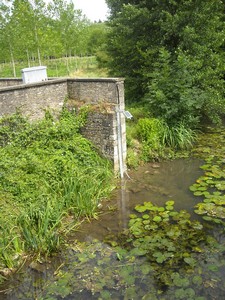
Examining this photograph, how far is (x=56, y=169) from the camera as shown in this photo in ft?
24.3

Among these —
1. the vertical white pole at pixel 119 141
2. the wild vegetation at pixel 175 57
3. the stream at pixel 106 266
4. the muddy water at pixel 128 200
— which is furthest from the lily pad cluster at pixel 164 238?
the wild vegetation at pixel 175 57

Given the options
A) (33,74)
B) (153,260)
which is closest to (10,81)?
(33,74)

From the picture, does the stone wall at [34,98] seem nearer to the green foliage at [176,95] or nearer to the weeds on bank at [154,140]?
the weeds on bank at [154,140]

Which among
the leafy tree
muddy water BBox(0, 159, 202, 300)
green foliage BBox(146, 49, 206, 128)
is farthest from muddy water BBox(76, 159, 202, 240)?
the leafy tree

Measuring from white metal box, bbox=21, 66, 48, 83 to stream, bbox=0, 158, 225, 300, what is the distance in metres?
4.53

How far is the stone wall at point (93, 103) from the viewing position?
27.0 ft

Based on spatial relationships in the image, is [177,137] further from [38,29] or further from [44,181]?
[38,29]

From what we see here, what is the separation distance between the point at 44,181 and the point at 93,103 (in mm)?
3132

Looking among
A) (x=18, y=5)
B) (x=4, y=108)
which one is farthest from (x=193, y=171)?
(x=18, y=5)

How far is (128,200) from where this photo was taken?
7691 millimetres

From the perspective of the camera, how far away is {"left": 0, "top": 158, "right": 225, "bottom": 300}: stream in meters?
4.73

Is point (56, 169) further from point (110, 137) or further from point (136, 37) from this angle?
point (136, 37)

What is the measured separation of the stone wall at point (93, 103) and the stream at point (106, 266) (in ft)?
4.14

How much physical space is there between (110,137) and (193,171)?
274cm
